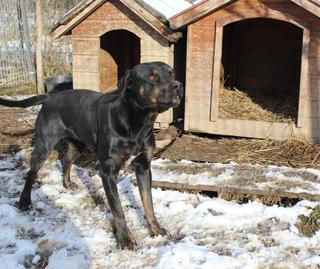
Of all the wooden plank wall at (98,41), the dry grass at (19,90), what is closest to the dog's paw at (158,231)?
the wooden plank wall at (98,41)

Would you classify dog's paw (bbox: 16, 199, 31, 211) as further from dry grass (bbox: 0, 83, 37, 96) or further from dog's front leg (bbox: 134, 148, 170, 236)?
dry grass (bbox: 0, 83, 37, 96)

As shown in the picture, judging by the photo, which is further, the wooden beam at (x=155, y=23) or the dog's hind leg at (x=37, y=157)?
the wooden beam at (x=155, y=23)

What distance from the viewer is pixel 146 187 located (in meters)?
4.04

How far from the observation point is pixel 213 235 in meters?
3.97

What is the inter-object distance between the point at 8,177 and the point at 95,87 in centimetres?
256

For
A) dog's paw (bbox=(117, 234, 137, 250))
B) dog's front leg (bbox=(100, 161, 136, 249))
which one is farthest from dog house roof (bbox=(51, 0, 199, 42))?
dog's paw (bbox=(117, 234, 137, 250))

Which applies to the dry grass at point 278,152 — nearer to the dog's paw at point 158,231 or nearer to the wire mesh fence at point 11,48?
the dog's paw at point 158,231

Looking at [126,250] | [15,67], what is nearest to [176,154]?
[126,250]

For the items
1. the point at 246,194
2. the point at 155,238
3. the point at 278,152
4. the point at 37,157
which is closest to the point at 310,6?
the point at 278,152

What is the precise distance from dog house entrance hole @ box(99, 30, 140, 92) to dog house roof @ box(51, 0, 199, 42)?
0.84 m

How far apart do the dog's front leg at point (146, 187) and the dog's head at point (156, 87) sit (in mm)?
547

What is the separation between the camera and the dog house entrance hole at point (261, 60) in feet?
28.2

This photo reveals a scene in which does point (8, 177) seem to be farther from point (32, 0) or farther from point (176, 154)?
point (32, 0)

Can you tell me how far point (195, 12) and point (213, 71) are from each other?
0.86 metres
